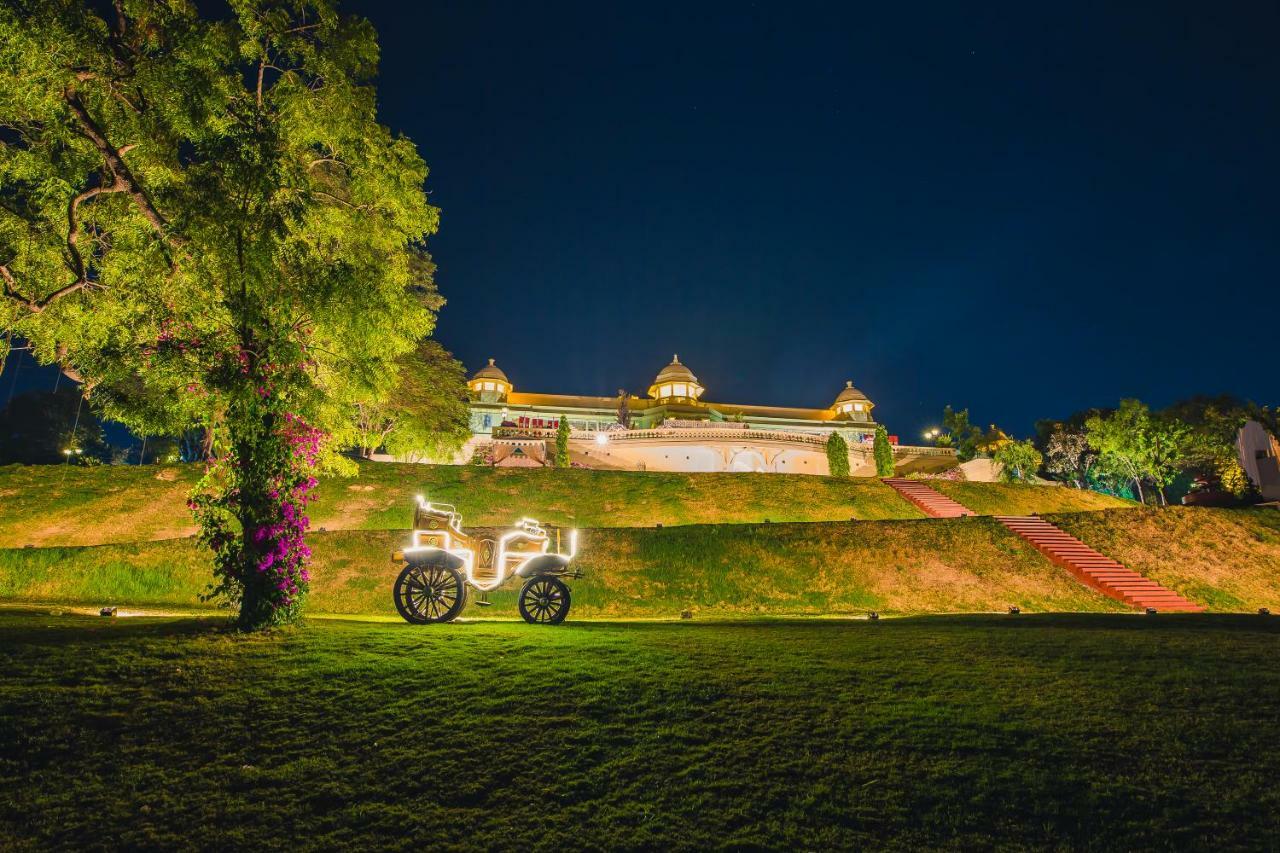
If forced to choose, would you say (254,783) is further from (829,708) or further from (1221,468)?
(1221,468)

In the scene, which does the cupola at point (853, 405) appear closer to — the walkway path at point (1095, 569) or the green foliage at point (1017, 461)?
the green foliage at point (1017, 461)

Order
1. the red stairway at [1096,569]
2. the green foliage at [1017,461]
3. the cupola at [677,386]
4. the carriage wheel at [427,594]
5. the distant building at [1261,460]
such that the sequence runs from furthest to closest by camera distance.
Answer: the cupola at [677,386]
the green foliage at [1017,461]
the distant building at [1261,460]
the red stairway at [1096,569]
the carriage wheel at [427,594]

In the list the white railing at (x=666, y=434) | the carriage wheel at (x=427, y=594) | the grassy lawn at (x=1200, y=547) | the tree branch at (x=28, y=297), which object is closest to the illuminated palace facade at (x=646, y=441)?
the white railing at (x=666, y=434)

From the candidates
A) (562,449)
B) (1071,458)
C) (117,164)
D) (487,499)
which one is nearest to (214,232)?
(117,164)

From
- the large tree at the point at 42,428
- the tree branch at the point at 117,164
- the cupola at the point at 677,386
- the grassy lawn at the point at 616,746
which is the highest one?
the cupola at the point at 677,386

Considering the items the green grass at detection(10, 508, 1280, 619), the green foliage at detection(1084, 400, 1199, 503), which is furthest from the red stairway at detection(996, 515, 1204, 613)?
the green foliage at detection(1084, 400, 1199, 503)

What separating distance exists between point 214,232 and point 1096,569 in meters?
30.3

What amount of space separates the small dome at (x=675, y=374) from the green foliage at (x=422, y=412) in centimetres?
3462

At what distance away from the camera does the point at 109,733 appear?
6.31 meters

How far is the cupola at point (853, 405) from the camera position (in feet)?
278

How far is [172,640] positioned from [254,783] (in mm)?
5714

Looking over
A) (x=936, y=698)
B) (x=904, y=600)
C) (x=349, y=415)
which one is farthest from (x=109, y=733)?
(x=904, y=600)

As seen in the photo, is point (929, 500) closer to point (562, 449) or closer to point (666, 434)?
point (666, 434)

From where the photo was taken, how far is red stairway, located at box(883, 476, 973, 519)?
3531 cm
